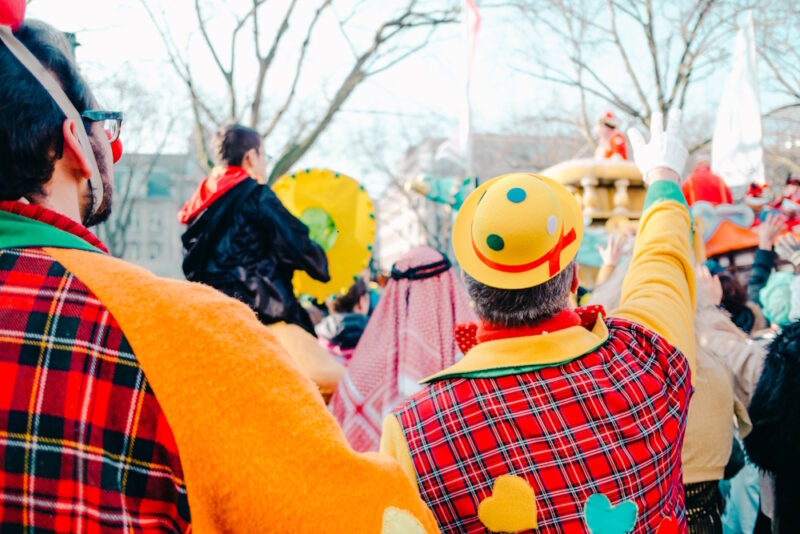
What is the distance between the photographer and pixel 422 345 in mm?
3033

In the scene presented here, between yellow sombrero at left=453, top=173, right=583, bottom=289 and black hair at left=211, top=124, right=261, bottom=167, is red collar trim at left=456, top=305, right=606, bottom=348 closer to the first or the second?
yellow sombrero at left=453, top=173, right=583, bottom=289

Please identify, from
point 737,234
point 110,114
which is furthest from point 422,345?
point 737,234

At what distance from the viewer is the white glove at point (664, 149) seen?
202 cm

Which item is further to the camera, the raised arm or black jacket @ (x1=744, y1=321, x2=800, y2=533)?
black jacket @ (x1=744, y1=321, x2=800, y2=533)

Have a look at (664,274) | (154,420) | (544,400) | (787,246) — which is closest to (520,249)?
(544,400)

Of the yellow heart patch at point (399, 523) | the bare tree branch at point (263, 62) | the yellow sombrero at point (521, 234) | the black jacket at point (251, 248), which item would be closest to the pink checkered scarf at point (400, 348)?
the black jacket at point (251, 248)

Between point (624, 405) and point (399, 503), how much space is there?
0.88m

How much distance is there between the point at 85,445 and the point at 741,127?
716cm

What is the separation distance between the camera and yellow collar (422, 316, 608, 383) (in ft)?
5.12

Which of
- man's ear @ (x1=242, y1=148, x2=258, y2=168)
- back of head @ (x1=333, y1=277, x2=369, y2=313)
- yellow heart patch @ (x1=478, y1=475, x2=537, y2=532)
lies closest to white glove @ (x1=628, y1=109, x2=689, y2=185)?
yellow heart patch @ (x1=478, y1=475, x2=537, y2=532)

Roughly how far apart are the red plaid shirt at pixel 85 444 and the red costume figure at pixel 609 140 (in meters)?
6.33

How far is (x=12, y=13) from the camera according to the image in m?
0.88

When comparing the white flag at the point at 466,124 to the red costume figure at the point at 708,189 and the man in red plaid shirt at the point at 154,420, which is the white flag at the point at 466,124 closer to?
the red costume figure at the point at 708,189

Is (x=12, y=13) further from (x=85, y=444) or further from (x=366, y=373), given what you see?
(x=366, y=373)
